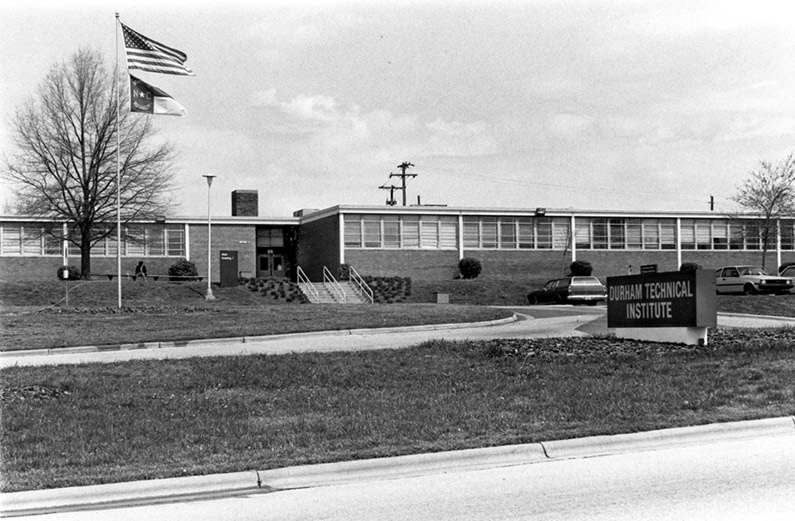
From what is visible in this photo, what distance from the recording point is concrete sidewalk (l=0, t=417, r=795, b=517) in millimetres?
7035

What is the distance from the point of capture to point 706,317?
1516 cm

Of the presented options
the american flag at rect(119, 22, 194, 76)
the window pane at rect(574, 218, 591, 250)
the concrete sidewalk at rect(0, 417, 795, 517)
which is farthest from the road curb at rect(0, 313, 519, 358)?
the window pane at rect(574, 218, 591, 250)

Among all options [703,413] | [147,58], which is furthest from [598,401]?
[147,58]

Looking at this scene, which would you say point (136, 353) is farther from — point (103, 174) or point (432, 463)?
point (103, 174)

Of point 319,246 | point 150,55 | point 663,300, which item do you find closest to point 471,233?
point 319,246

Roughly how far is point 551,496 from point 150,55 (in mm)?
21473

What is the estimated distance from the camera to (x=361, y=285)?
4409 centimetres

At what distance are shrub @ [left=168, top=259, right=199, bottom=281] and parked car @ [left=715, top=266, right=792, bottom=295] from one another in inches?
1095

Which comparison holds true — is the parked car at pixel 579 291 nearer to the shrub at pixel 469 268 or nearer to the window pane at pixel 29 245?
the shrub at pixel 469 268

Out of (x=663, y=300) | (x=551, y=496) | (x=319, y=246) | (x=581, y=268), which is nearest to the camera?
(x=551, y=496)

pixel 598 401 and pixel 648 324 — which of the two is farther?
pixel 648 324

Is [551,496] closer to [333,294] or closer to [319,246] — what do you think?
[333,294]

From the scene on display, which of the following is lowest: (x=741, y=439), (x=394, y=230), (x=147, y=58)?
(x=741, y=439)

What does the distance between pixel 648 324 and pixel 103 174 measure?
2999cm
